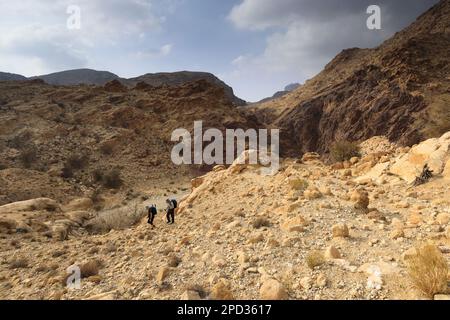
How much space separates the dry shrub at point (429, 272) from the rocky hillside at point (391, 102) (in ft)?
94.9

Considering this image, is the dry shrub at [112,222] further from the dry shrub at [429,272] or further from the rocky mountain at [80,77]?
the rocky mountain at [80,77]

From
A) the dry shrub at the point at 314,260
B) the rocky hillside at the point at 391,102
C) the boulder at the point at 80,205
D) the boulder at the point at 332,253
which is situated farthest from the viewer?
the rocky hillside at the point at 391,102

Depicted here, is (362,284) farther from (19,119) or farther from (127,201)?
(19,119)

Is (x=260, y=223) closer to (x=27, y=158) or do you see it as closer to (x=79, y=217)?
(x=79, y=217)

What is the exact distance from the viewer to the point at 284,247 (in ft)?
19.4

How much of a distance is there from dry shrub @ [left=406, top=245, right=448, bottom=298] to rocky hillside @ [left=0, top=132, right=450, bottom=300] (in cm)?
1

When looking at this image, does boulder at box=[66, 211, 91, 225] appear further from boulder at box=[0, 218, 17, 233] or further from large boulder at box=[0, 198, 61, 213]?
boulder at box=[0, 218, 17, 233]

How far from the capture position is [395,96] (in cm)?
3572

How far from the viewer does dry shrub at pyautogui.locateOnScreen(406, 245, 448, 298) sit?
12.1 ft

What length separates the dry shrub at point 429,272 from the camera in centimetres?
370

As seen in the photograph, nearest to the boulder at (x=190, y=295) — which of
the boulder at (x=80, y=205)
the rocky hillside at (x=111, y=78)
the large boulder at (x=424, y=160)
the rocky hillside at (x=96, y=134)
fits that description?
the large boulder at (x=424, y=160)
